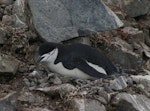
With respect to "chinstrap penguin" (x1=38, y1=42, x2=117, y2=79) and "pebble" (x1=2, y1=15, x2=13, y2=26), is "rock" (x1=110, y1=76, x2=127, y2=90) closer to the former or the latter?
"chinstrap penguin" (x1=38, y1=42, x2=117, y2=79)

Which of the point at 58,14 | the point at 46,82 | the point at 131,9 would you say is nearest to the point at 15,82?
the point at 46,82

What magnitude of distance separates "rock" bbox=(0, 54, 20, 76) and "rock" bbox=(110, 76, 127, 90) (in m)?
1.69

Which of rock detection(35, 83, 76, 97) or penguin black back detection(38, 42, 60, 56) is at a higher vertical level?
penguin black back detection(38, 42, 60, 56)

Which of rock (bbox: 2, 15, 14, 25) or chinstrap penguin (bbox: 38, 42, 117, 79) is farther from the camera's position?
rock (bbox: 2, 15, 14, 25)

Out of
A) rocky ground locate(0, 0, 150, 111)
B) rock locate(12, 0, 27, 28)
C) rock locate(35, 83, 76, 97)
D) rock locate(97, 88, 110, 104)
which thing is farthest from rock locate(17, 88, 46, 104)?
rock locate(12, 0, 27, 28)

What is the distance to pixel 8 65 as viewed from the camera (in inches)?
383

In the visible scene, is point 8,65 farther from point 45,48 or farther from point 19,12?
point 19,12

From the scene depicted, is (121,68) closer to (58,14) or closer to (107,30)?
(107,30)

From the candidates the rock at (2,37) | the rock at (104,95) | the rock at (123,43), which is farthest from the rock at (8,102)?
the rock at (123,43)

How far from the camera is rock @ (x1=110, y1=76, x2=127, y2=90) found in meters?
9.42

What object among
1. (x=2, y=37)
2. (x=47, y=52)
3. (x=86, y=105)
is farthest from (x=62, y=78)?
(x=2, y=37)

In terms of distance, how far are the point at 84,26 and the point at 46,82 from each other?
2.10 m

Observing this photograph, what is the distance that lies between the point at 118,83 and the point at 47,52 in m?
1.34

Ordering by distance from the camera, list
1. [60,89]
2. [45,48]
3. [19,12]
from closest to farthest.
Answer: [60,89] < [45,48] < [19,12]
